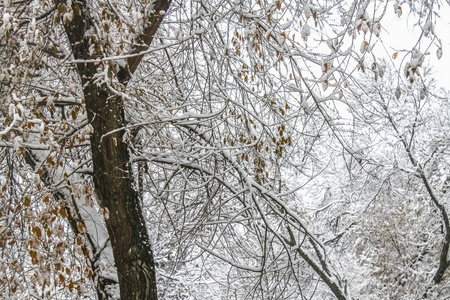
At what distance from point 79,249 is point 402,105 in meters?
9.69

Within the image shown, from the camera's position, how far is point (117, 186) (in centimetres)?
344

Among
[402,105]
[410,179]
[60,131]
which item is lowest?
[60,131]

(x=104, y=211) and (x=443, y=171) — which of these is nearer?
(x=104, y=211)

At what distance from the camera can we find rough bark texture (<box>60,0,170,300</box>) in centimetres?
333

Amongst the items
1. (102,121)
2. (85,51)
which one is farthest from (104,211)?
(85,51)

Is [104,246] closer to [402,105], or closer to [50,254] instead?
[50,254]

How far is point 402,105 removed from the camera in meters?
11.2

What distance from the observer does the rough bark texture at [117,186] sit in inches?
131

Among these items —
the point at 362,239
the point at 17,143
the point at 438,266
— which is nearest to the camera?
the point at 17,143

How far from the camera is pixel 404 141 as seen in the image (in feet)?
33.8

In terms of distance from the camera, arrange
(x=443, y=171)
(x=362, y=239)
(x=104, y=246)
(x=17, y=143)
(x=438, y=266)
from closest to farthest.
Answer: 1. (x=17, y=143)
2. (x=104, y=246)
3. (x=438, y=266)
4. (x=443, y=171)
5. (x=362, y=239)

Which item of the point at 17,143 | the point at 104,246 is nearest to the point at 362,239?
the point at 104,246

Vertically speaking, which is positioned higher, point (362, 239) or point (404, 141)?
point (404, 141)

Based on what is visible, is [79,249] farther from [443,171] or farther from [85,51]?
[443,171]
